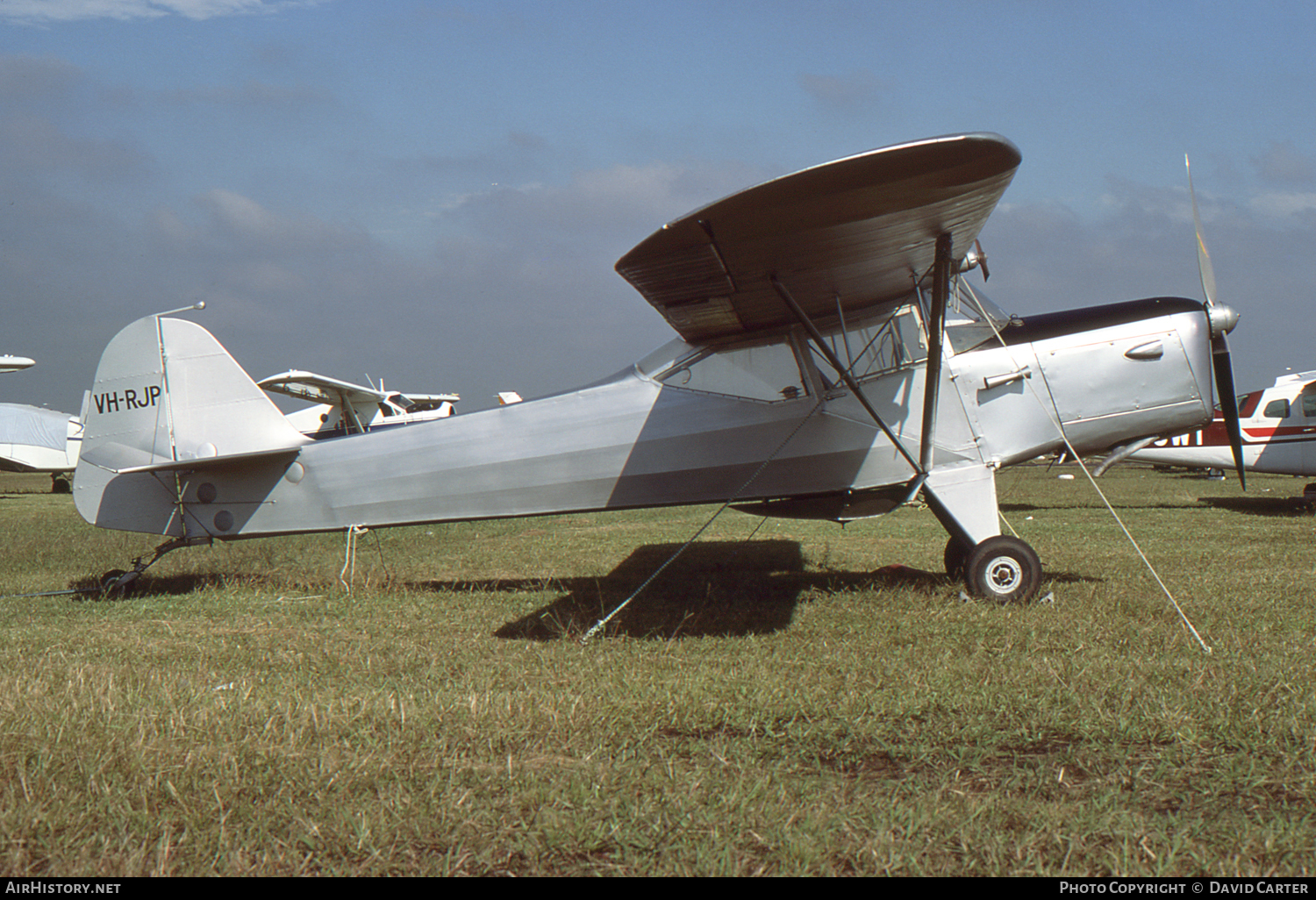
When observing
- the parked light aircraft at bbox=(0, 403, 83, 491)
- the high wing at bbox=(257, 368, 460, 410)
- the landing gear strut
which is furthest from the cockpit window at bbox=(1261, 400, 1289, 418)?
the parked light aircraft at bbox=(0, 403, 83, 491)

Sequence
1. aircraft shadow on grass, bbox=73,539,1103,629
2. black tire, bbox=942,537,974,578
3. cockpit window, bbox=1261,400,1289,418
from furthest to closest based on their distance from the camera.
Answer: cockpit window, bbox=1261,400,1289,418 → black tire, bbox=942,537,974,578 → aircraft shadow on grass, bbox=73,539,1103,629

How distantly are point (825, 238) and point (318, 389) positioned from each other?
25048mm

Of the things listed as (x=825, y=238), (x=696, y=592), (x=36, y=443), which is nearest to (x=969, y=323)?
(x=825, y=238)

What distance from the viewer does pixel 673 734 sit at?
3.24 m

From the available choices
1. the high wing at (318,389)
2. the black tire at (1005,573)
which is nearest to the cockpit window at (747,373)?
the black tire at (1005,573)

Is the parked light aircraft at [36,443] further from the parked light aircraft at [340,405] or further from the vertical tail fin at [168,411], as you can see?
the vertical tail fin at [168,411]

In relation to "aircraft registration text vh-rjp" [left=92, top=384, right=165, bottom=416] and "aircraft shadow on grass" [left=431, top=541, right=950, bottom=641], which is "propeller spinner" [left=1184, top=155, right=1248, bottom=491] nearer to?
"aircraft shadow on grass" [left=431, top=541, right=950, bottom=641]

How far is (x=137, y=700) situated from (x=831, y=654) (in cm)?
320

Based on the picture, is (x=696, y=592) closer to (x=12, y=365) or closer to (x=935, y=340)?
(x=935, y=340)

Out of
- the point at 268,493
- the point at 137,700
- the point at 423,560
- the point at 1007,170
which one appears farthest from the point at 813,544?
the point at 137,700

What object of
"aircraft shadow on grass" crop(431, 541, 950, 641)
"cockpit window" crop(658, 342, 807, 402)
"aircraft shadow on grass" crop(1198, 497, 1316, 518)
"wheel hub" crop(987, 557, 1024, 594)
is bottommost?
"aircraft shadow on grass" crop(1198, 497, 1316, 518)

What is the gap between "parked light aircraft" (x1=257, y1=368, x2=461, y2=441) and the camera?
81.6 ft

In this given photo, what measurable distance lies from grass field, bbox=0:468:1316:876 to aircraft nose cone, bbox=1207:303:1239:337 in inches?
75.5

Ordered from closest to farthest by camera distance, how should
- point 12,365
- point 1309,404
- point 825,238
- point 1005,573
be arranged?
point 825,238 → point 1005,573 → point 1309,404 → point 12,365
